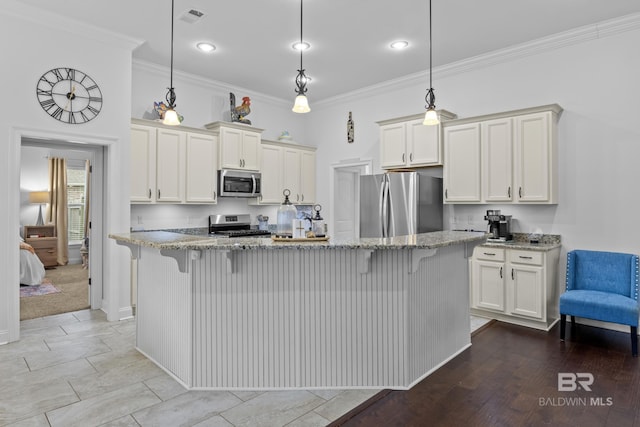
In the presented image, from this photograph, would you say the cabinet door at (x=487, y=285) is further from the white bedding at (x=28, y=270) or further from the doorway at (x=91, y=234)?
the white bedding at (x=28, y=270)

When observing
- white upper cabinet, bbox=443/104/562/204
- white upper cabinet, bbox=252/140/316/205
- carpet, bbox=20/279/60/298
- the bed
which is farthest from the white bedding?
white upper cabinet, bbox=443/104/562/204

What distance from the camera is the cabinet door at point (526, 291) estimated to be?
3.91 metres

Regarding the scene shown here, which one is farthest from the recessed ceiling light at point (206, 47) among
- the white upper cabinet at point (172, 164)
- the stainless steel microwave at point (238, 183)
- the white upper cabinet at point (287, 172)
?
the white upper cabinet at point (287, 172)

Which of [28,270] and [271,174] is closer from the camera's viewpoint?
[28,270]

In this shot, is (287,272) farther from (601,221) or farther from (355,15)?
(601,221)

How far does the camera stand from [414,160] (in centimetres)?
502

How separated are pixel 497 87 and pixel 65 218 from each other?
26.5ft

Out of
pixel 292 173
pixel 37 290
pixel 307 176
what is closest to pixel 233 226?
pixel 292 173

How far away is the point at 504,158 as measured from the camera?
14.1 ft

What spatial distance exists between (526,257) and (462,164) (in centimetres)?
129

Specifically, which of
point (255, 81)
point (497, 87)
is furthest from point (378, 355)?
point (255, 81)

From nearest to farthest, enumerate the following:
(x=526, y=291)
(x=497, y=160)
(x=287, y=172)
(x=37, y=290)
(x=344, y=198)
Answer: (x=526, y=291)
(x=497, y=160)
(x=37, y=290)
(x=287, y=172)
(x=344, y=198)

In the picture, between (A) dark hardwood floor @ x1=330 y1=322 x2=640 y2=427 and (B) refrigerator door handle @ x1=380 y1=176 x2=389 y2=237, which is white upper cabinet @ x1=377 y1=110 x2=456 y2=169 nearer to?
(B) refrigerator door handle @ x1=380 y1=176 x2=389 y2=237
